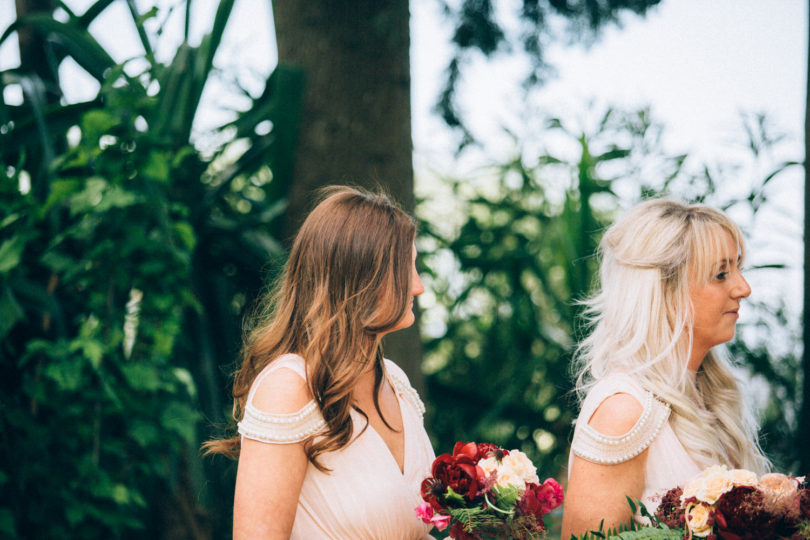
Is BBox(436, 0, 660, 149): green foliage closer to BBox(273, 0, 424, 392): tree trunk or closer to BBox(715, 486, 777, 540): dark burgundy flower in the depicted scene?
BBox(273, 0, 424, 392): tree trunk

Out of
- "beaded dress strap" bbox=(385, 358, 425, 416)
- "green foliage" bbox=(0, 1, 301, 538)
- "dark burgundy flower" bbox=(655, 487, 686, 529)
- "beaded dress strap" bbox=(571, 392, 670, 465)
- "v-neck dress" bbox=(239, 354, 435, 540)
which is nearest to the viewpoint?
"dark burgundy flower" bbox=(655, 487, 686, 529)

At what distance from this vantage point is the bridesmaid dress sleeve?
185cm

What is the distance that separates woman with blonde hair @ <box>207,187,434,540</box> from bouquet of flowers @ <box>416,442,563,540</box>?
178 millimetres

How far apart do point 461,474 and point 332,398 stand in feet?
1.09

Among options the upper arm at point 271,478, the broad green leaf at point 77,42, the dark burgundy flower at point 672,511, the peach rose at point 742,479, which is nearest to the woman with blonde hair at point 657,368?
the dark burgundy flower at point 672,511

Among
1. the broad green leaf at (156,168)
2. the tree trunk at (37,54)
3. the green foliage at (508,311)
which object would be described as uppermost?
the tree trunk at (37,54)

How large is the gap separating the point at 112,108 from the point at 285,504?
1.95m

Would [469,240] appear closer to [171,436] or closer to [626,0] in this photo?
[626,0]

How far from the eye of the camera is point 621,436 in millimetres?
1858

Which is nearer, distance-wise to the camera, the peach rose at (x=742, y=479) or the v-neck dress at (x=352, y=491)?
the peach rose at (x=742, y=479)

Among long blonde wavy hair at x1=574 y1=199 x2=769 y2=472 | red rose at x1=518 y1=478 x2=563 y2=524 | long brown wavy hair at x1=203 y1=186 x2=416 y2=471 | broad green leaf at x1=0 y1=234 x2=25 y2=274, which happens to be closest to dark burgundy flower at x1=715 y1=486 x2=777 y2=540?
red rose at x1=518 y1=478 x2=563 y2=524

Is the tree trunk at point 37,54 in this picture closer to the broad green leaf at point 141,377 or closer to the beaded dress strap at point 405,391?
the broad green leaf at point 141,377

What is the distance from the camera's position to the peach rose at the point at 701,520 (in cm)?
152

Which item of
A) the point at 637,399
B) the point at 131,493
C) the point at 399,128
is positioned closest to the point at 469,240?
the point at 399,128
